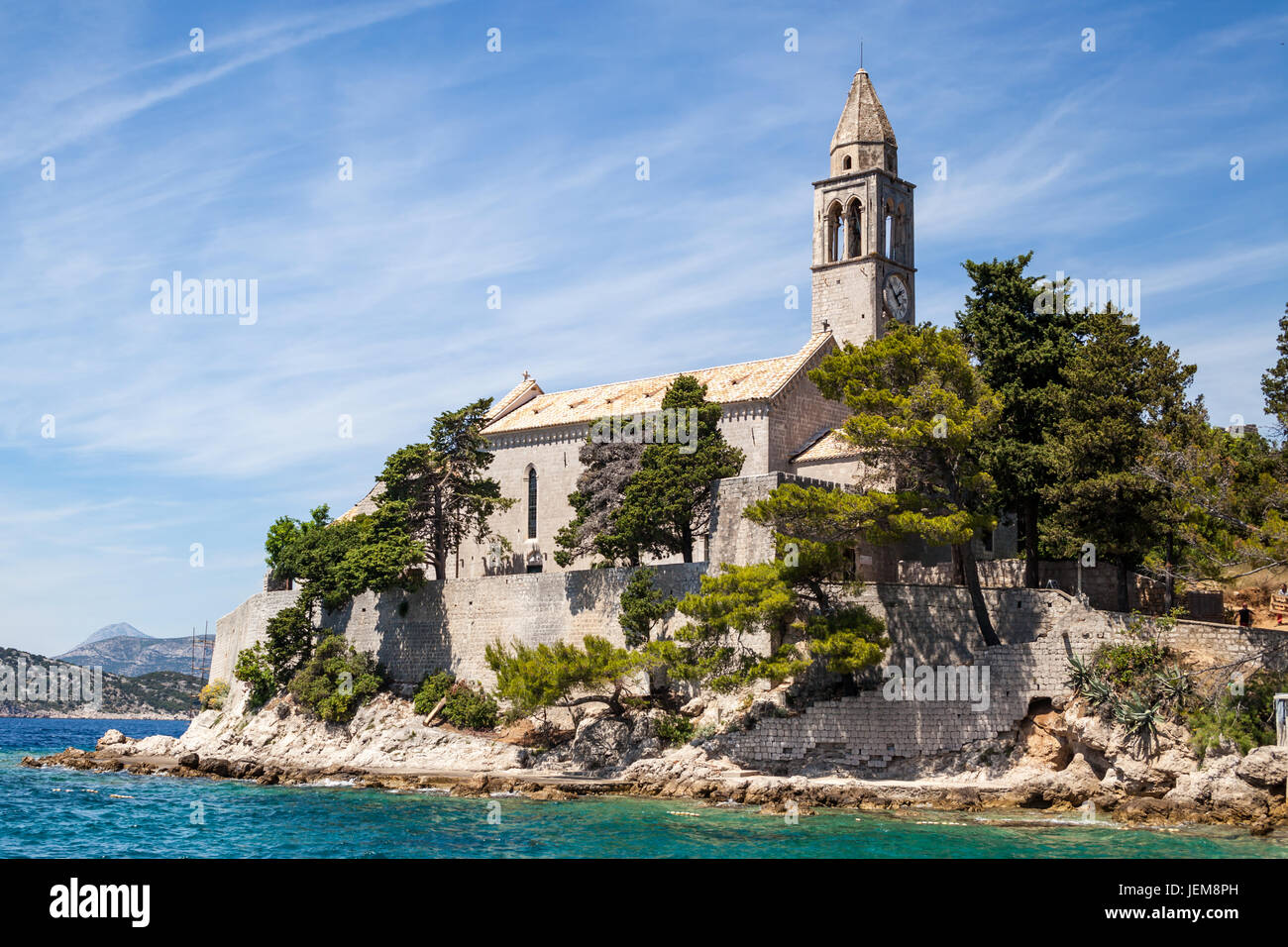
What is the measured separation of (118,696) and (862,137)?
13082 centimetres

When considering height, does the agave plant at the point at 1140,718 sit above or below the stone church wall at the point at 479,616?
below

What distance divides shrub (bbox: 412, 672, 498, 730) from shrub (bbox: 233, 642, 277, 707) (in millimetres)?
7163

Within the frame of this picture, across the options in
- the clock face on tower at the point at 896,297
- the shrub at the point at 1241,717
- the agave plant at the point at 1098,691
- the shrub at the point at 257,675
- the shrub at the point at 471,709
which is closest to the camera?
the shrub at the point at 1241,717

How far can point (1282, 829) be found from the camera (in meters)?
22.6

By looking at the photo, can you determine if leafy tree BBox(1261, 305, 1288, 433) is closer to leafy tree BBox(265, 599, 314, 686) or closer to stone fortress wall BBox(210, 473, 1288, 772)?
stone fortress wall BBox(210, 473, 1288, 772)

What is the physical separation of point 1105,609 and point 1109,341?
21.8ft

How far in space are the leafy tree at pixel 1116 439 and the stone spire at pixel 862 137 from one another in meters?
14.5

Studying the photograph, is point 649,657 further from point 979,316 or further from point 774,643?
point 979,316

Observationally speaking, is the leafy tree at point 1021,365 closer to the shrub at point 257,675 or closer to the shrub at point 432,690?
the shrub at point 432,690

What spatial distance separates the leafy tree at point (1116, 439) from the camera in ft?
92.3

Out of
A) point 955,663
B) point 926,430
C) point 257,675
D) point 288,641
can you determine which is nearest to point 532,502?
point 288,641

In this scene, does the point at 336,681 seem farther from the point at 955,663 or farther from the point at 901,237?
the point at 901,237

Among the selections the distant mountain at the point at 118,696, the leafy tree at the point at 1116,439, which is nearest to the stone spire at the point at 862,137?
the leafy tree at the point at 1116,439
